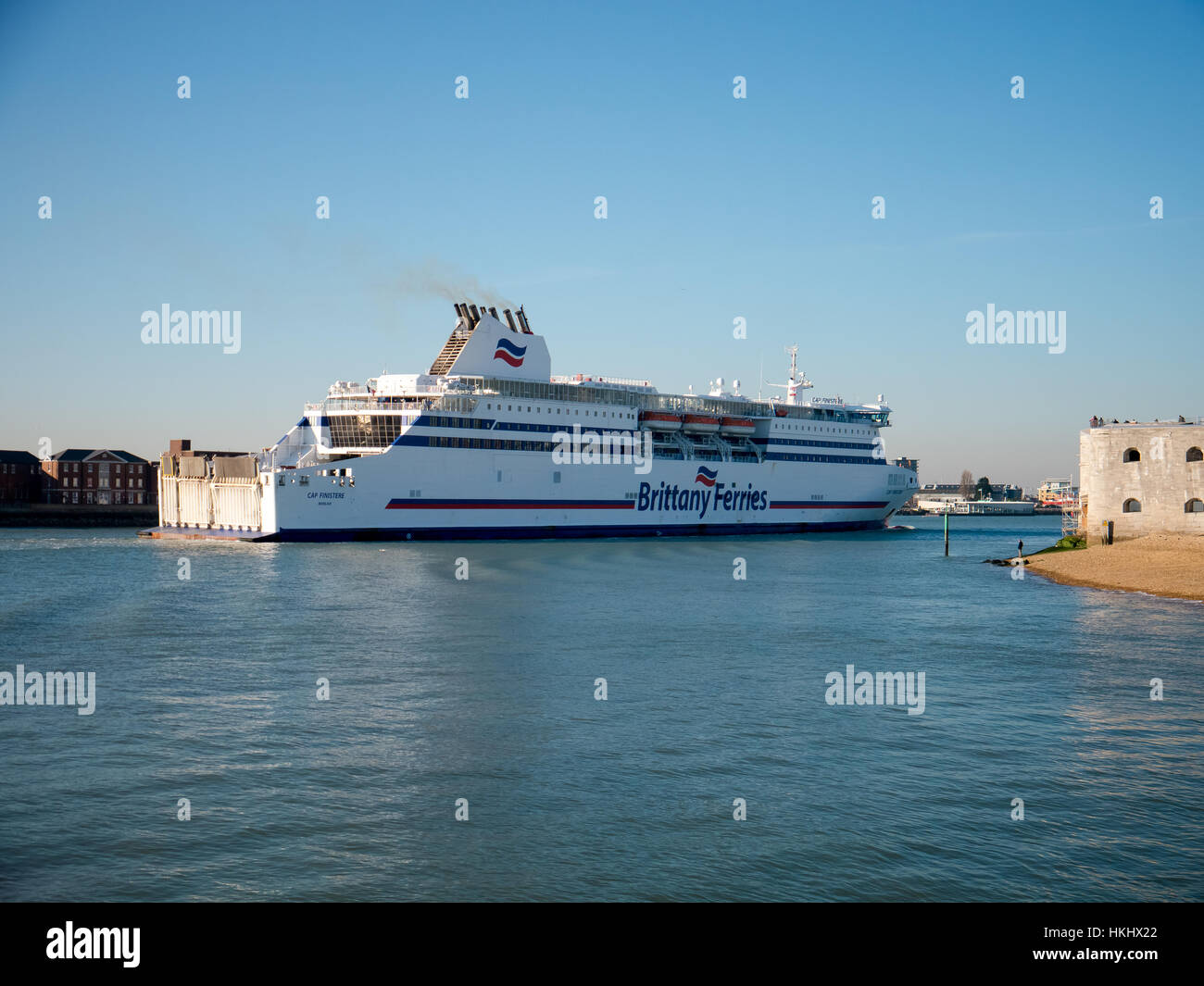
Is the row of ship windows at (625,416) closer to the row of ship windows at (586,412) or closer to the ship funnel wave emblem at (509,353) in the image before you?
the row of ship windows at (586,412)

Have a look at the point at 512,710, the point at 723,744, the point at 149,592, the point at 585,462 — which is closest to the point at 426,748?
the point at 512,710

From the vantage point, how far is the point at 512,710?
16422 millimetres

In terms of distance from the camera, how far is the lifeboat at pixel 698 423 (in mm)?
73000

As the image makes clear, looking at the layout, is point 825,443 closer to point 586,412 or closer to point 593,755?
point 586,412

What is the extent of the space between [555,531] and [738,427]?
19849 millimetres

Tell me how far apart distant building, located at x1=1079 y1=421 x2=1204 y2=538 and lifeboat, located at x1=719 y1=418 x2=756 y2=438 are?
3166 centimetres

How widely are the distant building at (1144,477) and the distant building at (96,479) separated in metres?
85.8

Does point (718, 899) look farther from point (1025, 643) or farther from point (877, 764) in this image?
point (1025, 643)

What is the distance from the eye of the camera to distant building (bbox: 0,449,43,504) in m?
95.0

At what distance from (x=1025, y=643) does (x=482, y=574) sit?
20.5m

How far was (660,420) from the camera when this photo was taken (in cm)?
7100

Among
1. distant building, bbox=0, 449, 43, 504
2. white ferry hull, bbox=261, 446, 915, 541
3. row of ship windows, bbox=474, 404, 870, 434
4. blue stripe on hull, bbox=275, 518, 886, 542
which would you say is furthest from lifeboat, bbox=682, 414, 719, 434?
distant building, bbox=0, 449, 43, 504

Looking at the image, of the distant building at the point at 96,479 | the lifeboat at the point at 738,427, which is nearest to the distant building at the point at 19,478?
the distant building at the point at 96,479

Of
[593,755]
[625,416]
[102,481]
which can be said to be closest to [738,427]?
[625,416]
